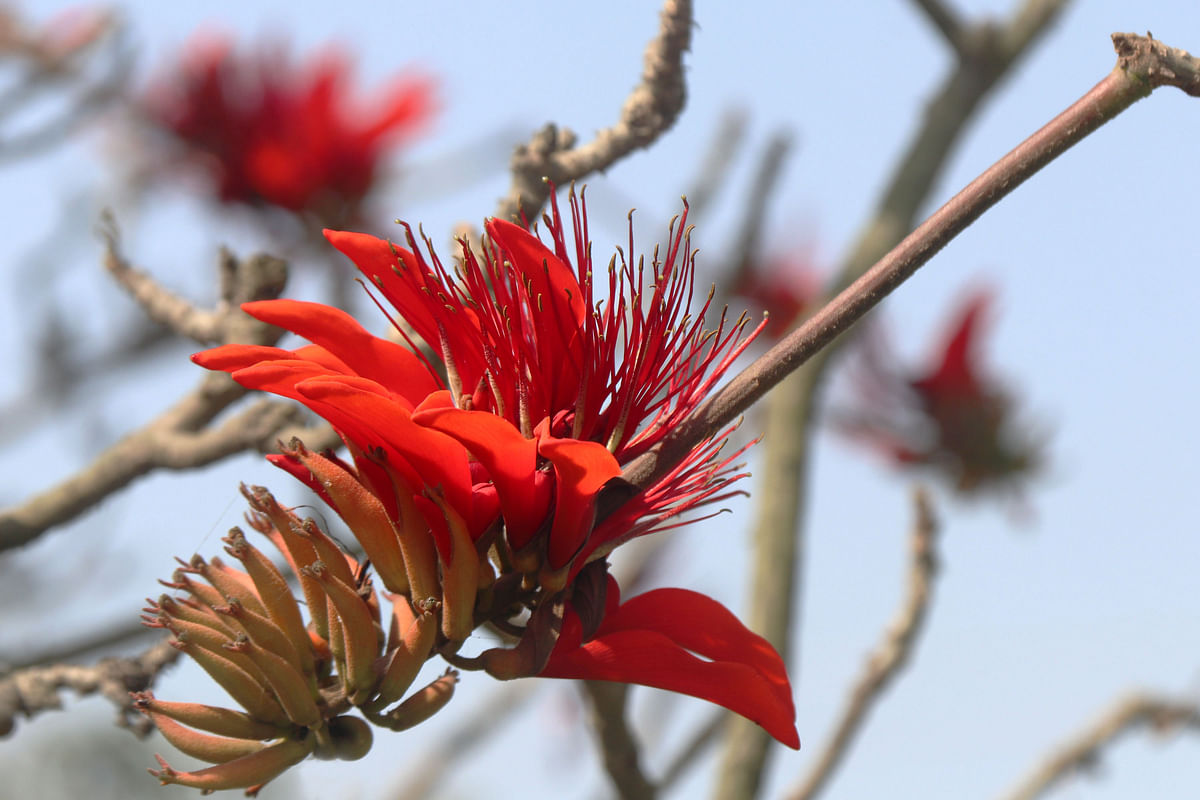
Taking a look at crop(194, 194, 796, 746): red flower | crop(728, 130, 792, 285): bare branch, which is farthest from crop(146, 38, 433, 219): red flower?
crop(194, 194, 796, 746): red flower

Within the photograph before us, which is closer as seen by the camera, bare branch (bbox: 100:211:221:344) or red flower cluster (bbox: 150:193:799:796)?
red flower cluster (bbox: 150:193:799:796)

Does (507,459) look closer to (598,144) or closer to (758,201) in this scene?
(598,144)

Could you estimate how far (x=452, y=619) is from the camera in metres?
0.69

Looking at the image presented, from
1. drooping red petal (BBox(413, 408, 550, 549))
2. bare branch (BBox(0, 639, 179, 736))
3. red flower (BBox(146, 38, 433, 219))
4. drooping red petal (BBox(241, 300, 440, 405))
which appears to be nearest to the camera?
drooping red petal (BBox(413, 408, 550, 549))

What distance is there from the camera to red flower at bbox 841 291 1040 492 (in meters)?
2.81

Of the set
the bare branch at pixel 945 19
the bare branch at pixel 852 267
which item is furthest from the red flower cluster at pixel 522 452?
the bare branch at pixel 945 19

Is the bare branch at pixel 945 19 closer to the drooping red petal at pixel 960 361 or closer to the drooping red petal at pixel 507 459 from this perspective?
the drooping red petal at pixel 960 361

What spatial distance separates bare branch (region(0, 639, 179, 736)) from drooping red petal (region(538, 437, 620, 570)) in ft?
1.28

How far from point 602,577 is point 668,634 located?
5 cm

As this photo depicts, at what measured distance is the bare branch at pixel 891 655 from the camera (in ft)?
5.03

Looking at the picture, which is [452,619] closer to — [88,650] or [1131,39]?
[1131,39]

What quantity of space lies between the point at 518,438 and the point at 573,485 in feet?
0.13

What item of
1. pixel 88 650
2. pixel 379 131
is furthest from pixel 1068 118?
pixel 379 131

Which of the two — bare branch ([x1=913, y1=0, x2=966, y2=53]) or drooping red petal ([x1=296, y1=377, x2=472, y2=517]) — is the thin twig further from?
bare branch ([x1=913, y1=0, x2=966, y2=53])
